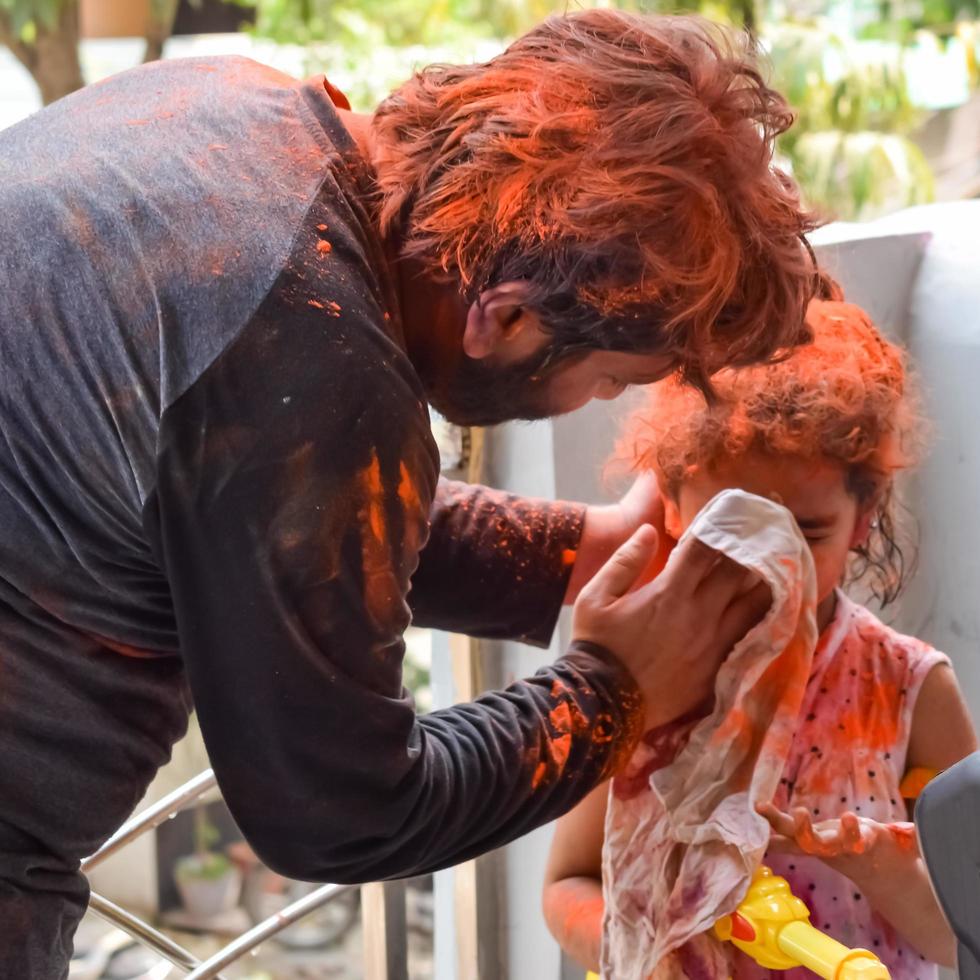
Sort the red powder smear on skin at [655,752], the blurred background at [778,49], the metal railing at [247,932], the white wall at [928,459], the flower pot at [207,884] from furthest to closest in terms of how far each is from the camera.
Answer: the flower pot at [207,884], the blurred background at [778,49], the white wall at [928,459], the metal railing at [247,932], the red powder smear on skin at [655,752]

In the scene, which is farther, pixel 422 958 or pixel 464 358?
pixel 422 958

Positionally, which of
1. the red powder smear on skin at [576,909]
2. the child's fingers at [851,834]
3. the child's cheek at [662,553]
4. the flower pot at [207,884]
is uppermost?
the child's cheek at [662,553]

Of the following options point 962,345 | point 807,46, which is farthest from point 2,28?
point 962,345

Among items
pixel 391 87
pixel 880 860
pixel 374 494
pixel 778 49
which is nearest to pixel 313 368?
pixel 374 494

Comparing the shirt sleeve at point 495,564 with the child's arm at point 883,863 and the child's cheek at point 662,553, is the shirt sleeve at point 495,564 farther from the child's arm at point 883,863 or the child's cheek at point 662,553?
the child's arm at point 883,863

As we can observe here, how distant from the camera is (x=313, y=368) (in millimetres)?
865

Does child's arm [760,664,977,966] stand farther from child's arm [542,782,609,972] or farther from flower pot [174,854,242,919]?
flower pot [174,854,242,919]

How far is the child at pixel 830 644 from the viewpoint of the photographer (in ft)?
4.10

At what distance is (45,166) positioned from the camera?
96 centimetres

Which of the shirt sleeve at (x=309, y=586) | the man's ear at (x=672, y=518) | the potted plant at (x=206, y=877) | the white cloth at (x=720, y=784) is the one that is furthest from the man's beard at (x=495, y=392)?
the potted plant at (x=206, y=877)

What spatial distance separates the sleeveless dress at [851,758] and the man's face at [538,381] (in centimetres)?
46

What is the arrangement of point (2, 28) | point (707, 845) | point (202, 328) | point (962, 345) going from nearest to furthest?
1. point (202, 328)
2. point (707, 845)
3. point (962, 345)
4. point (2, 28)

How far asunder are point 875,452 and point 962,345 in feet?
1.43

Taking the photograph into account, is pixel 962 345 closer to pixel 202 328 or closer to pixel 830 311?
pixel 830 311
